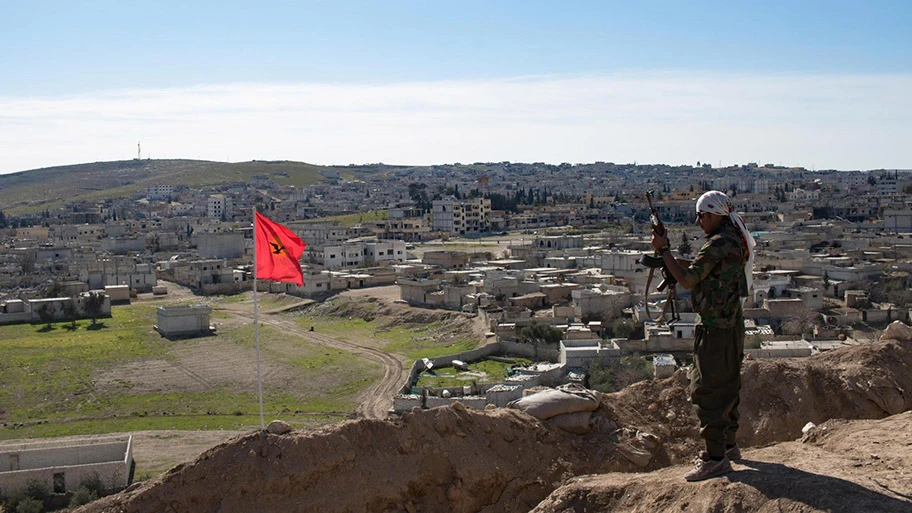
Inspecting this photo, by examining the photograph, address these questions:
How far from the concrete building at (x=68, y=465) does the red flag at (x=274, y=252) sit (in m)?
6.87

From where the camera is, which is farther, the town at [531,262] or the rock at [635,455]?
the town at [531,262]

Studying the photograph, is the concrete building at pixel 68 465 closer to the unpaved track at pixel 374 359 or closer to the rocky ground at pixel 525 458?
the unpaved track at pixel 374 359

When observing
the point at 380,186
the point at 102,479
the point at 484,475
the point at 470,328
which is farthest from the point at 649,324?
the point at 380,186

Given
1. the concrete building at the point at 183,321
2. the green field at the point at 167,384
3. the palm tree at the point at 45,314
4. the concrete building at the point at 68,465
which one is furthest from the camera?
the palm tree at the point at 45,314

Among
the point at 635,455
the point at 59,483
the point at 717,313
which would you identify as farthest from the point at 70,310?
the point at 717,313

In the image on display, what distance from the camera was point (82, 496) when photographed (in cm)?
1419

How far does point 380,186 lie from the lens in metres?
121

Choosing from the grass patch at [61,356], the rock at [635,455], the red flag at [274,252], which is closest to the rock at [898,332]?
the rock at [635,455]

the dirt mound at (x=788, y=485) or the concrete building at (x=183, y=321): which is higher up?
the dirt mound at (x=788, y=485)

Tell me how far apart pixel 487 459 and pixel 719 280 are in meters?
2.36

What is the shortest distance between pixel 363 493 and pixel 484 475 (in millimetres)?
817

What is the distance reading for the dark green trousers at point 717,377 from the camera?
4.68m

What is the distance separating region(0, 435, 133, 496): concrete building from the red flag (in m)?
6.87

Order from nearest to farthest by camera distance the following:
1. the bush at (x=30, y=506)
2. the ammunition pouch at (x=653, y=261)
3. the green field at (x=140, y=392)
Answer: the ammunition pouch at (x=653, y=261)
the bush at (x=30, y=506)
the green field at (x=140, y=392)
